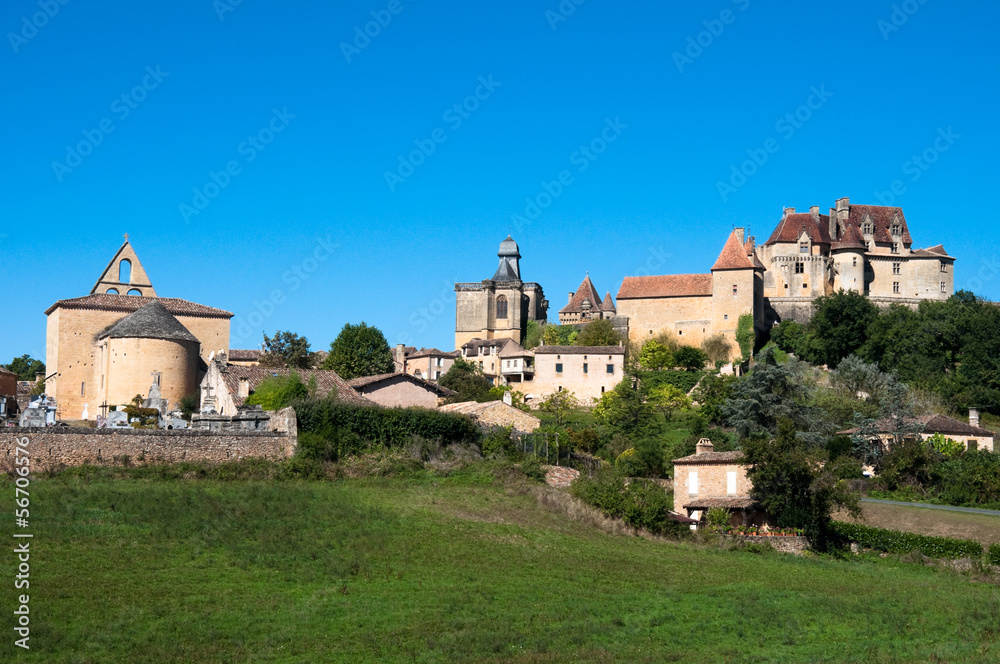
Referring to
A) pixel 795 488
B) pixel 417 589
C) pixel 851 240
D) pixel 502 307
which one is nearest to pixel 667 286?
pixel 851 240

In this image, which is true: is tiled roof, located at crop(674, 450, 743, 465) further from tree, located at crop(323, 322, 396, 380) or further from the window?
the window

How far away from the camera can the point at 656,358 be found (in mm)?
73250

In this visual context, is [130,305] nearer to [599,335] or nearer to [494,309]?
[599,335]

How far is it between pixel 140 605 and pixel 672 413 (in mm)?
44506

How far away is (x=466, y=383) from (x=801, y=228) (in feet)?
117

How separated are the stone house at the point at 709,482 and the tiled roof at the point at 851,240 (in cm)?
5291

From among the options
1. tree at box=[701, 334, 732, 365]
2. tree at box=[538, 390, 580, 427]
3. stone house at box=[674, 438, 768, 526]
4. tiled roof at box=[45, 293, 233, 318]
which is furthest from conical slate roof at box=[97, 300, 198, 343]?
tree at box=[701, 334, 732, 365]

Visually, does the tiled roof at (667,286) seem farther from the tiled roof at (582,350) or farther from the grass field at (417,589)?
the grass field at (417,589)

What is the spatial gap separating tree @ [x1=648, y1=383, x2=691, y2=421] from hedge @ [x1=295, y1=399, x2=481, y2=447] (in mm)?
25334

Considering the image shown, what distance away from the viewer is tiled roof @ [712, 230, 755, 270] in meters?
79.6

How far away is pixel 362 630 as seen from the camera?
18141mm

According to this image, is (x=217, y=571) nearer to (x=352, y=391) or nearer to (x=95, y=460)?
(x=95, y=460)

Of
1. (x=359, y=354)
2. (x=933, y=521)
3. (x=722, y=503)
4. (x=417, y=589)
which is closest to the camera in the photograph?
(x=417, y=589)

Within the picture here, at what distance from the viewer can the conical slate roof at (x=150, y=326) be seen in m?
43.1
